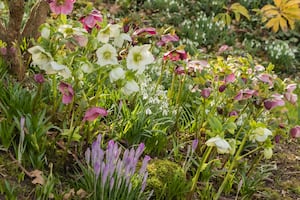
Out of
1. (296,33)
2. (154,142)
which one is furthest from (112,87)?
(296,33)

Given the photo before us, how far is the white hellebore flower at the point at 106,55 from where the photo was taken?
7.30ft

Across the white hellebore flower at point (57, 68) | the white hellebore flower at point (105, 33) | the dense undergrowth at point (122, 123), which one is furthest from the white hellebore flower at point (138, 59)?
the white hellebore flower at point (57, 68)

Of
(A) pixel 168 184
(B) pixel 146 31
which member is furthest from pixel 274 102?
(B) pixel 146 31

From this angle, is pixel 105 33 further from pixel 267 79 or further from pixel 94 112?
pixel 267 79

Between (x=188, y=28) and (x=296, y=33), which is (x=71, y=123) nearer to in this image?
(x=188, y=28)

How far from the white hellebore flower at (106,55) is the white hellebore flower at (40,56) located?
0.72ft

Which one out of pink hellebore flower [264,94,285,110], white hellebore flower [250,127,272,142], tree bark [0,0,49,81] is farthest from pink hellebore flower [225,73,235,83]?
tree bark [0,0,49,81]

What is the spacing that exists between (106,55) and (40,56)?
0.29 meters

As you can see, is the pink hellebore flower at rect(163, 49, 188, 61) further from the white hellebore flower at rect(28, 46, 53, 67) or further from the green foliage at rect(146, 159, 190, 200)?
the white hellebore flower at rect(28, 46, 53, 67)

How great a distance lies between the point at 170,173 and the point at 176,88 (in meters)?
1.29

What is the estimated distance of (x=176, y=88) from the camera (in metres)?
3.78

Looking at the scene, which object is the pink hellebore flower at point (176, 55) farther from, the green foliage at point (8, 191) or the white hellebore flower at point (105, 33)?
the green foliage at point (8, 191)

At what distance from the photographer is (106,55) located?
2236 mm

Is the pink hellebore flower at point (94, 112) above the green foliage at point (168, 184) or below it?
above
